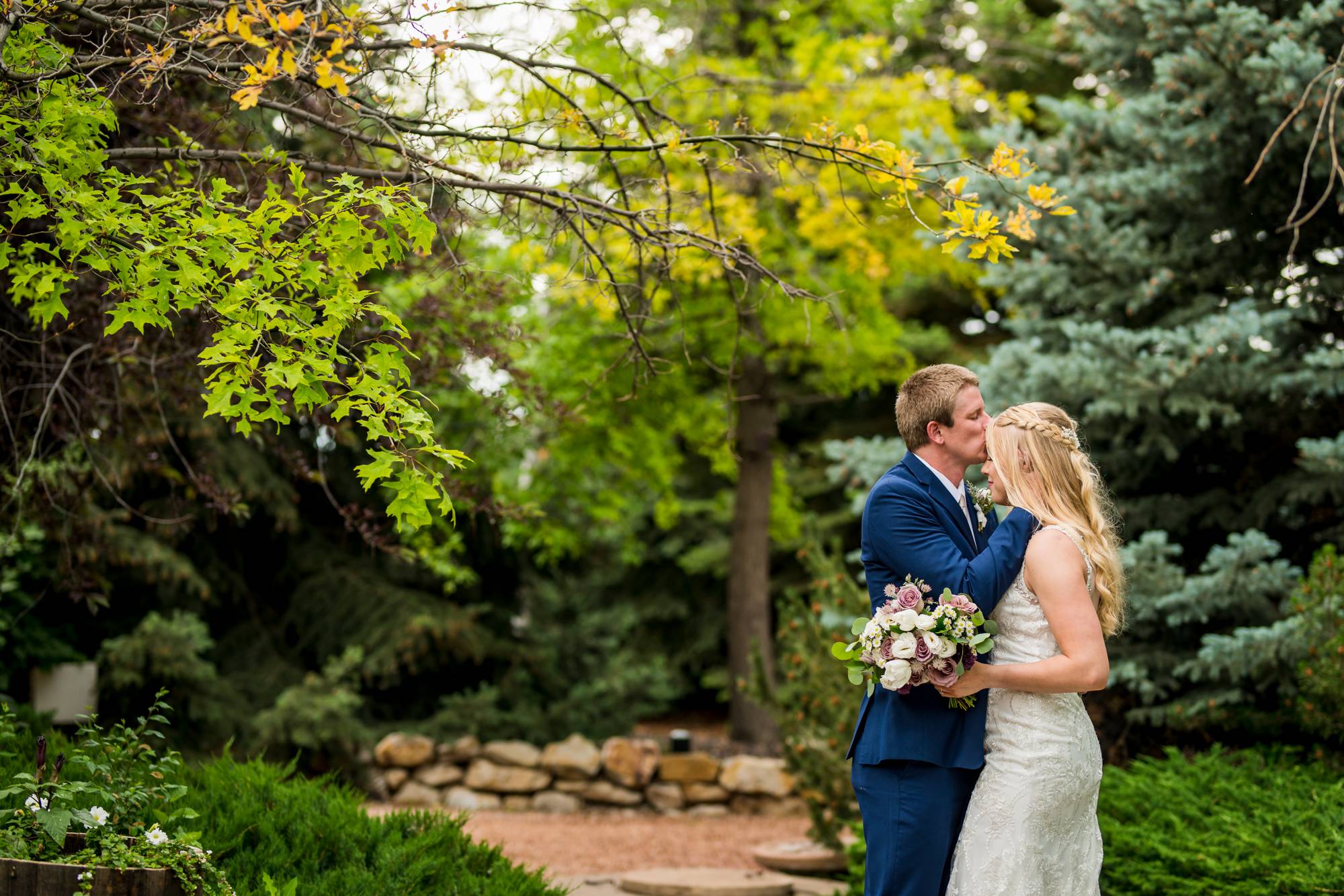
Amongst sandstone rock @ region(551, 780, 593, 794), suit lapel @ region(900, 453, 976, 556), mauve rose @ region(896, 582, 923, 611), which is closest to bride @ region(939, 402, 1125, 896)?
suit lapel @ region(900, 453, 976, 556)

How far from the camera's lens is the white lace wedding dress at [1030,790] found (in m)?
2.95

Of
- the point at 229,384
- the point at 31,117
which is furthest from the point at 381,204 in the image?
the point at 31,117

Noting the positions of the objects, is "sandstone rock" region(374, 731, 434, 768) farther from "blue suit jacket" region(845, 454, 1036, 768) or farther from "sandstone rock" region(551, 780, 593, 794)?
"blue suit jacket" region(845, 454, 1036, 768)

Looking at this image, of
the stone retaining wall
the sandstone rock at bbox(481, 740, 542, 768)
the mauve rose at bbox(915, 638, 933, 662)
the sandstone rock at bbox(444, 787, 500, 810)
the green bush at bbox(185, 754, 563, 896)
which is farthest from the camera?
the sandstone rock at bbox(481, 740, 542, 768)

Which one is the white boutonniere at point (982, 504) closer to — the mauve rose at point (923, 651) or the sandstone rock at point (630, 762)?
the mauve rose at point (923, 651)

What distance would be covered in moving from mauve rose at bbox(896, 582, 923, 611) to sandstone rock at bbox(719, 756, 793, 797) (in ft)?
23.7

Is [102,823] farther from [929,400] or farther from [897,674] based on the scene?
[929,400]

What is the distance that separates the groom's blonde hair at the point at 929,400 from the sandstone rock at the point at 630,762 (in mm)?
7398

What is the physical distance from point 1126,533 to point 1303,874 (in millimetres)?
2947

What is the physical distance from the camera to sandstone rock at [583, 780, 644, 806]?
10.0 meters

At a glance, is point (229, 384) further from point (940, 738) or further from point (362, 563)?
point (362, 563)

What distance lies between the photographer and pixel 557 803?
10055 mm

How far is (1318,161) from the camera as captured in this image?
5816 mm

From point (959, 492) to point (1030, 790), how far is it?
81 cm
